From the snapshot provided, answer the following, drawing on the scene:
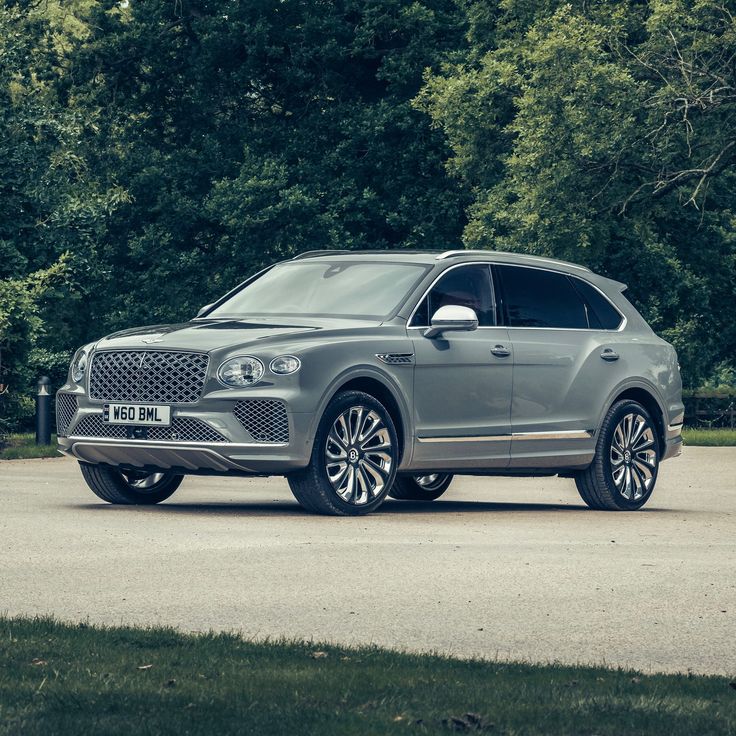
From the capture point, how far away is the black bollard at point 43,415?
23844 mm

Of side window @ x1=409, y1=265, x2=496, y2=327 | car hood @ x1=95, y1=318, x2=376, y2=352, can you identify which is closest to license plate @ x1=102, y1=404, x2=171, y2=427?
car hood @ x1=95, y1=318, x2=376, y2=352

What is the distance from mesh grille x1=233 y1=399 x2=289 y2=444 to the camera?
11320 mm

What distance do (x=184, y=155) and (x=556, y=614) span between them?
3394 centimetres

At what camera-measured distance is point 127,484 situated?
12875 millimetres

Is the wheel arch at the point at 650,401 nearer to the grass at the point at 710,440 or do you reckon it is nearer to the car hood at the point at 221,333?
the car hood at the point at 221,333

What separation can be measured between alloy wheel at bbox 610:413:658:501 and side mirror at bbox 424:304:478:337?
2.07m

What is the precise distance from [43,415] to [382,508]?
465 inches

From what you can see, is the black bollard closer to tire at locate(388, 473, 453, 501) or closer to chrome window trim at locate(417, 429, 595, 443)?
tire at locate(388, 473, 453, 501)

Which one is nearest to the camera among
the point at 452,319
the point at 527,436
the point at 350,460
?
the point at 350,460

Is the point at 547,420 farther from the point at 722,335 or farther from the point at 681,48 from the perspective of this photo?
the point at 722,335

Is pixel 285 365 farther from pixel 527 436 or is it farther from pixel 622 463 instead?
pixel 622 463

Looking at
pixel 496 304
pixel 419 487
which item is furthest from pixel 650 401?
pixel 419 487

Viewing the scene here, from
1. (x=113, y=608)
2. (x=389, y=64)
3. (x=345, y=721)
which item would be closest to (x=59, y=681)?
(x=345, y=721)

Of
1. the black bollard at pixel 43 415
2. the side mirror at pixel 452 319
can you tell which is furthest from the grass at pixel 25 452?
the side mirror at pixel 452 319
